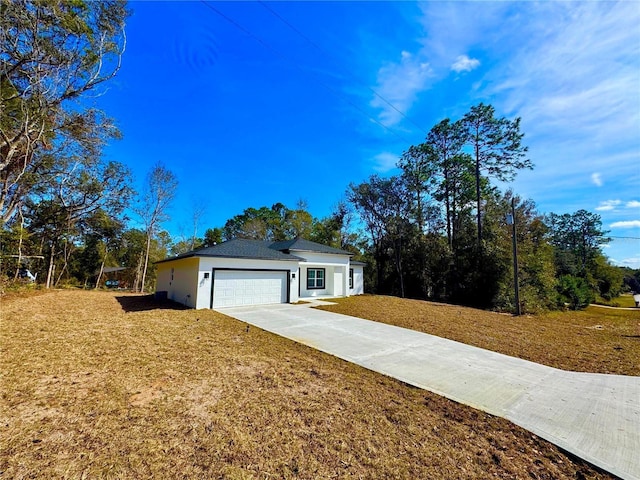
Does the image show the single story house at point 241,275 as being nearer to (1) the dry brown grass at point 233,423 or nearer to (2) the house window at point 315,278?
(2) the house window at point 315,278

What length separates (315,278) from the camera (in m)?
17.0

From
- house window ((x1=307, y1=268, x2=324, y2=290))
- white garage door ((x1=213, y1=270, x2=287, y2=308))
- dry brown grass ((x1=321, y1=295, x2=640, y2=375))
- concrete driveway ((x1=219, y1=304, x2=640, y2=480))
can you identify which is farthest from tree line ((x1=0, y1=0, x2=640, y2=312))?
concrete driveway ((x1=219, y1=304, x2=640, y2=480))

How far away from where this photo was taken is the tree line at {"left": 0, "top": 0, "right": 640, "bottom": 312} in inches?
382

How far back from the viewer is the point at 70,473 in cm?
225

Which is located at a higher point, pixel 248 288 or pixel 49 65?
pixel 49 65

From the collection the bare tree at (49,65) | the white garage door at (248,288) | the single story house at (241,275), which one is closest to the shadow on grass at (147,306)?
the single story house at (241,275)

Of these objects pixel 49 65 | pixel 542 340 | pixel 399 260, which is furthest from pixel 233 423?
pixel 399 260

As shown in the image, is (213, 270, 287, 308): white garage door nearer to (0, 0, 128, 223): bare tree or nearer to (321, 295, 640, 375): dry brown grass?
(321, 295, 640, 375): dry brown grass

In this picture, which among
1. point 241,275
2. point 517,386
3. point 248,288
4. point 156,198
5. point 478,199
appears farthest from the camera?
point 156,198

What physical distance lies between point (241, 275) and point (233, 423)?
9.39 metres

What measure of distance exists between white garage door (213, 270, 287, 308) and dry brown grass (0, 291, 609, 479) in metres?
6.04

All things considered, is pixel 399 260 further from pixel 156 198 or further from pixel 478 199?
pixel 156 198

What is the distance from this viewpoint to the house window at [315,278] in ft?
54.9

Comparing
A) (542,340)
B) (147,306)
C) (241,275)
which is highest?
(241,275)
